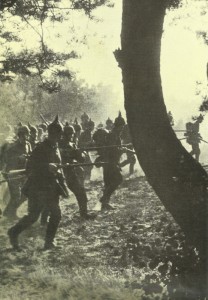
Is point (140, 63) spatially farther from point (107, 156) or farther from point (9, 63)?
point (9, 63)

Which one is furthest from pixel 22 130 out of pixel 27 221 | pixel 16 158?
pixel 27 221

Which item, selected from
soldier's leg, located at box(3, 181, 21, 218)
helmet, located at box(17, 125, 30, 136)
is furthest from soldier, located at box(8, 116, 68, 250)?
helmet, located at box(17, 125, 30, 136)

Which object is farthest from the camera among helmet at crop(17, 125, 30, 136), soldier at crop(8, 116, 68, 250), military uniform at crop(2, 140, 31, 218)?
helmet at crop(17, 125, 30, 136)

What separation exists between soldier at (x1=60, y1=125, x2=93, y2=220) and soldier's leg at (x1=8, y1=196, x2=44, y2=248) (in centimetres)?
245

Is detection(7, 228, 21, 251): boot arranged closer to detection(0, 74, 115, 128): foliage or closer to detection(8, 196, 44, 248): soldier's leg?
detection(8, 196, 44, 248): soldier's leg

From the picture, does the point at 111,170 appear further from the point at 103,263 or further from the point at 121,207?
the point at 103,263

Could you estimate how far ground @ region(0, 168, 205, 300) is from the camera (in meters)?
5.09

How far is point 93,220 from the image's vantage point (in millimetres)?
10930

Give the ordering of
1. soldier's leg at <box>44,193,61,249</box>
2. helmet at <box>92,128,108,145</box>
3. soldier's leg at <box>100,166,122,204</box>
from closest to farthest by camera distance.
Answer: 1. soldier's leg at <box>44,193,61,249</box>
2. soldier's leg at <box>100,166,122,204</box>
3. helmet at <box>92,128,108,145</box>

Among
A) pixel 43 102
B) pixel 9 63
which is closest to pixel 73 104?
pixel 43 102

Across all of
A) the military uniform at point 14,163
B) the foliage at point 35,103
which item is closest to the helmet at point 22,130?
the military uniform at point 14,163

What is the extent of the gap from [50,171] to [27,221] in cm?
92

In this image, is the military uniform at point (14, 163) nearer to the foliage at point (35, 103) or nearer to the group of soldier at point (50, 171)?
the group of soldier at point (50, 171)

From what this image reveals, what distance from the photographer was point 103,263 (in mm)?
7672
